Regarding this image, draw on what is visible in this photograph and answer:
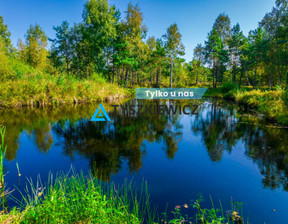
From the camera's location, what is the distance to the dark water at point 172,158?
4707 millimetres

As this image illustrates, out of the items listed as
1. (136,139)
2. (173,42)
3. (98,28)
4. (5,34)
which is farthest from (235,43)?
(5,34)

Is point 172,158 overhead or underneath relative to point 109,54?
underneath

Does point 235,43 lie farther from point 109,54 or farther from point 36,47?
point 36,47

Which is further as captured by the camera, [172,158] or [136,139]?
[136,139]

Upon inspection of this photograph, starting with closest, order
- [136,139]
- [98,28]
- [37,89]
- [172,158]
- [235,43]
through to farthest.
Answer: [172,158] → [136,139] → [37,89] → [98,28] → [235,43]

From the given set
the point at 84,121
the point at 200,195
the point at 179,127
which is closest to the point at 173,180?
the point at 200,195

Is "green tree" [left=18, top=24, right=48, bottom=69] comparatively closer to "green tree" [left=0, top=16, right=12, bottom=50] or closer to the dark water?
"green tree" [left=0, top=16, right=12, bottom=50]

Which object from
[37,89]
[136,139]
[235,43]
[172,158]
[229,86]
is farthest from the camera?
[235,43]

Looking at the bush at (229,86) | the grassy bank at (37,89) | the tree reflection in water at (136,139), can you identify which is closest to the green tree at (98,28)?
the grassy bank at (37,89)

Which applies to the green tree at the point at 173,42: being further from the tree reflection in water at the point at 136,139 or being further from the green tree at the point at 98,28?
the tree reflection in water at the point at 136,139

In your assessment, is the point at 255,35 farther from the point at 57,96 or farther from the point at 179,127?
the point at 57,96

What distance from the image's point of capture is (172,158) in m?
7.11

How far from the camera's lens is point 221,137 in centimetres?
961

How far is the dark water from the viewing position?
4.71 meters
